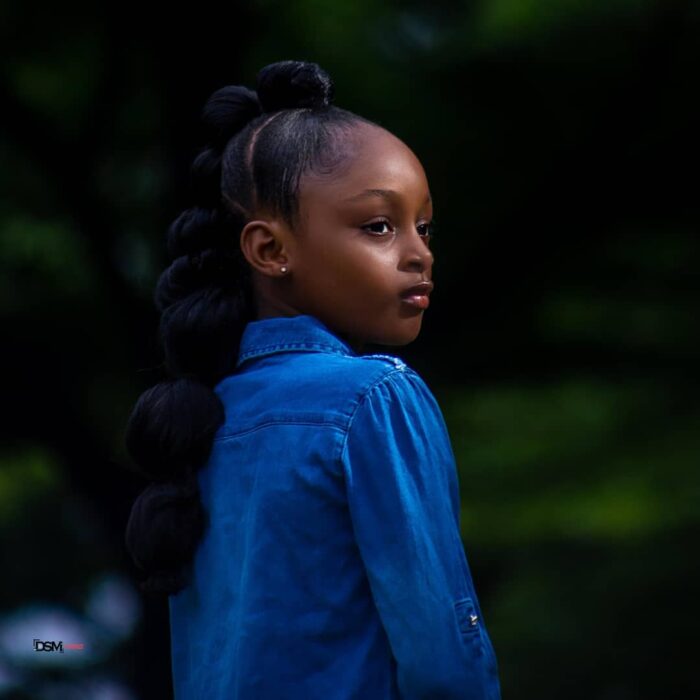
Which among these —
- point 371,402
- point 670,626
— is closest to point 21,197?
point 670,626

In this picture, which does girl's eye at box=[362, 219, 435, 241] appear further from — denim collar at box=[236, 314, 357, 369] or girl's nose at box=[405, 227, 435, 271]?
denim collar at box=[236, 314, 357, 369]

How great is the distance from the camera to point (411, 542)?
1775 millimetres

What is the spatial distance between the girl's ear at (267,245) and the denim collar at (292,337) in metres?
0.08

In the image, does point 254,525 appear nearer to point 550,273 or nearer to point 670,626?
point 550,273

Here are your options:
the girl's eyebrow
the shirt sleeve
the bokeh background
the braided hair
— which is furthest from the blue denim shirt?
the bokeh background

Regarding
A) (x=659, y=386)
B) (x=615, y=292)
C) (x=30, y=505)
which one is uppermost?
(x=30, y=505)

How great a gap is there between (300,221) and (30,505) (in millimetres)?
7596

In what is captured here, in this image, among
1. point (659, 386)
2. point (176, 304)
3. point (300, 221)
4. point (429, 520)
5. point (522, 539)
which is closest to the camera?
point (429, 520)

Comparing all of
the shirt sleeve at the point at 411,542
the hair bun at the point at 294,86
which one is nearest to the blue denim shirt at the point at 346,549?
the shirt sleeve at the point at 411,542

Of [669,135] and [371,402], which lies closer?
[371,402]

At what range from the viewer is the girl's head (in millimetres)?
2000

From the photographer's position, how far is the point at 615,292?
21.2 feet

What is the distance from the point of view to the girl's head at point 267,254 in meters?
2.00

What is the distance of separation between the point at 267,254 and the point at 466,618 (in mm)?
617
